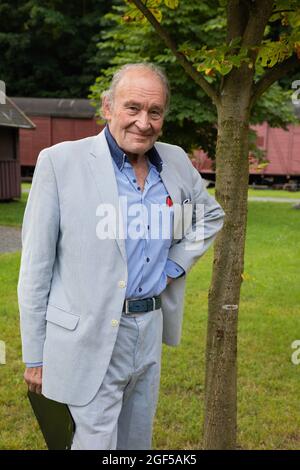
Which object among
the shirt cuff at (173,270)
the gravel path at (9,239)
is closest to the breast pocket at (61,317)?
the shirt cuff at (173,270)

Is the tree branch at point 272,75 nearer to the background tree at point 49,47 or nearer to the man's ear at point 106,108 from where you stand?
the man's ear at point 106,108

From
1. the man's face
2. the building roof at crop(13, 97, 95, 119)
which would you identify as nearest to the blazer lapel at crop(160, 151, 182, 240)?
the man's face

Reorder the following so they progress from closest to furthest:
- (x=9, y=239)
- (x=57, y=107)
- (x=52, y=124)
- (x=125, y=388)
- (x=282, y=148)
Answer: (x=125, y=388), (x=9, y=239), (x=282, y=148), (x=52, y=124), (x=57, y=107)

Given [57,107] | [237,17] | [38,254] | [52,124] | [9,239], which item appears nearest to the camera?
[38,254]

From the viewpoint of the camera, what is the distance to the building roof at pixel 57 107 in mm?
29047

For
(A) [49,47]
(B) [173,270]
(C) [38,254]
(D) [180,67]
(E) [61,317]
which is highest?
(A) [49,47]

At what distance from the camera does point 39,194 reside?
86.8 inches

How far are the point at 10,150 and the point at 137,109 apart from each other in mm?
17016

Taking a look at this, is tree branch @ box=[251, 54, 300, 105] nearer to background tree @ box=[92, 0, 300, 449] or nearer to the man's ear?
background tree @ box=[92, 0, 300, 449]

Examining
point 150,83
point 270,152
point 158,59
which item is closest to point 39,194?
point 150,83

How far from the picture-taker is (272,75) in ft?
9.92

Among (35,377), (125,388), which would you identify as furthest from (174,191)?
(35,377)

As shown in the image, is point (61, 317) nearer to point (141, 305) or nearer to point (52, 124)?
point (141, 305)

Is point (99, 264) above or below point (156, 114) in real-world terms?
below
